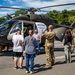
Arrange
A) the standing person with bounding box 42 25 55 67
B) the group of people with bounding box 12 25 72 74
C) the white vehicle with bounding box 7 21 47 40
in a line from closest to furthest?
1. the group of people with bounding box 12 25 72 74
2. the standing person with bounding box 42 25 55 67
3. the white vehicle with bounding box 7 21 47 40

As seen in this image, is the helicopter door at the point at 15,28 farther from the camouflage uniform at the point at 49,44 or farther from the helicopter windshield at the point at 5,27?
the camouflage uniform at the point at 49,44

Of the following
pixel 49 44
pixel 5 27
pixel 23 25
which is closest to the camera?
pixel 49 44

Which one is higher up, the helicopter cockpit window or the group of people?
the helicopter cockpit window

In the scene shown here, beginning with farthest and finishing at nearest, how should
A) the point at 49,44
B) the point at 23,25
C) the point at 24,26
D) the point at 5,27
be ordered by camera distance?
the point at 24,26 → the point at 23,25 → the point at 5,27 → the point at 49,44

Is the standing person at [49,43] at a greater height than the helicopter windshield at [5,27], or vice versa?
the helicopter windshield at [5,27]

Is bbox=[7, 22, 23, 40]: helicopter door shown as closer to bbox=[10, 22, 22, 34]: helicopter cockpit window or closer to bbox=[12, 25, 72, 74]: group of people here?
bbox=[10, 22, 22, 34]: helicopter cockpit window

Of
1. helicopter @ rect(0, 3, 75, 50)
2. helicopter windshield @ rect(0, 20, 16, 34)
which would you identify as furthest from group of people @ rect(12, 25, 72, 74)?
helicopter windshield @ rect(0, 20, 16, 34)

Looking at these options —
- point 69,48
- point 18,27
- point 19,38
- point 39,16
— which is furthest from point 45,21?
point 19,38

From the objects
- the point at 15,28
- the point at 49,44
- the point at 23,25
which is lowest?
the point at 49,44

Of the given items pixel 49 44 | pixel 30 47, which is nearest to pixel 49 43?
pixel 49 44

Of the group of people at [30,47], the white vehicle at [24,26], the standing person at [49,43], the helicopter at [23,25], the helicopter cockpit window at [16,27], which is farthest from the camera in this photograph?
the helicopter cockpit window at [16,27]

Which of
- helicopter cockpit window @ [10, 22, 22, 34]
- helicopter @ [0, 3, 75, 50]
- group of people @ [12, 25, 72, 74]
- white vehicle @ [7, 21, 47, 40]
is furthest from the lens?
helicopter cockpit window @ [10, 22, 22, 34]

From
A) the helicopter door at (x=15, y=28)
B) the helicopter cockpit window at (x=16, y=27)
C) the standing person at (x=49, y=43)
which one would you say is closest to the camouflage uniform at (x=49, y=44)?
the standing person at (x=49, y=43)

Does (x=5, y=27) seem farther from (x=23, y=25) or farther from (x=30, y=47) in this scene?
(x=30, y=47)
